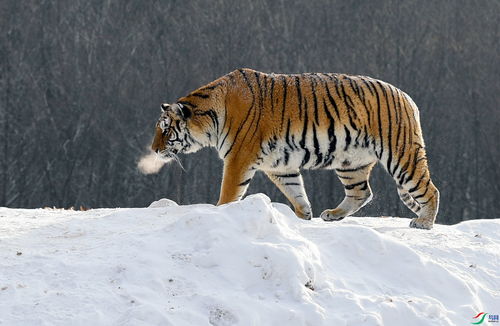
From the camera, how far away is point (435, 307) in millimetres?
5273

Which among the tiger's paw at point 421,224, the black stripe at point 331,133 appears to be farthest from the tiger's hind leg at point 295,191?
the tiger's paw at point 421,224

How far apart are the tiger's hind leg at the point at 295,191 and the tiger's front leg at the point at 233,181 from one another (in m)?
0.80

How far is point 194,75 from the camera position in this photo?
24844 mm

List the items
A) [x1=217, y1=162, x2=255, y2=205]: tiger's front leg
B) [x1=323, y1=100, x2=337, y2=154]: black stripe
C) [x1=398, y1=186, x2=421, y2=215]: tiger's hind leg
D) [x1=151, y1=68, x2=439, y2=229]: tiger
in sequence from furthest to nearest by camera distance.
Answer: [x1=398, y1=186, x2=421, y2=215]: tiger's hind leg < [x1=323, y1=100, x2=337, y2=154]: black stripe < [x1=151, y1=68, x2=439, y2=229]: tiger < [x1=217, y1=162, x2=255, y2=205]: tiger's front leg

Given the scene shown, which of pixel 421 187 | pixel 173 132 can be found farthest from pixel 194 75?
pixel 421 187

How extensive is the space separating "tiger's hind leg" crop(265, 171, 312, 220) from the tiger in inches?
9.7

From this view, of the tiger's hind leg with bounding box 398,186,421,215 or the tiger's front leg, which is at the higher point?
the tiger's front leg

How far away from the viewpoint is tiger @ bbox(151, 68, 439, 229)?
24.7 feet

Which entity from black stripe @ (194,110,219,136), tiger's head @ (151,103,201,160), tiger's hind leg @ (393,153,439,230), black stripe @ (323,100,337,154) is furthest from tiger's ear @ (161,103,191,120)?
tiger's hind leg @ (393,153,439,230)

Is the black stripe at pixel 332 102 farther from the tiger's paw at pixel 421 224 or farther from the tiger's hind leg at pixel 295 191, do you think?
the tiger's paw at pixel 421 224

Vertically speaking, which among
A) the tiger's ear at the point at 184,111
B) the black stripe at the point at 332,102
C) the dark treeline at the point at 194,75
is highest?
the black stripe at the point at 332,102

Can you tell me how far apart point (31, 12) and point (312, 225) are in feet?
70.1

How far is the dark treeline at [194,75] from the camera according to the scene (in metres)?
23.9

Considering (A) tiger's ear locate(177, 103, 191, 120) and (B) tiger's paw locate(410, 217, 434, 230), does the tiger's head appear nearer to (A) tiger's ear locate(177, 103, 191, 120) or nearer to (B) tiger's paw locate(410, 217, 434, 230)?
(A) tiger's ear locate(177, 103, 191, 120)
